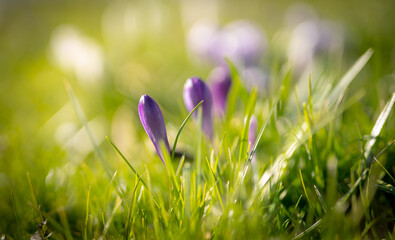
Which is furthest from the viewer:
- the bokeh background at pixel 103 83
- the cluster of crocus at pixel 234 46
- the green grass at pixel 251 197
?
the cluster of crocus at pixel 234 46

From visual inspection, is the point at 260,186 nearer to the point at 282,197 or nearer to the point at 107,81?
the point at 282,197

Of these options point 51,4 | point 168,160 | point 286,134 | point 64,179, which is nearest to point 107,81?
point 64,179

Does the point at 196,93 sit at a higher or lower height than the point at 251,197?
higher

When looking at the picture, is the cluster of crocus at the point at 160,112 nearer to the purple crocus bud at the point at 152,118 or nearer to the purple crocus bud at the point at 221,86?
the purple crocus bud at the point at 152,118

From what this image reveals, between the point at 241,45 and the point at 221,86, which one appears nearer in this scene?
the point at 221,86

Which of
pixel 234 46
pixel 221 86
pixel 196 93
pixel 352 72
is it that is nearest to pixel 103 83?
pixel 234 46

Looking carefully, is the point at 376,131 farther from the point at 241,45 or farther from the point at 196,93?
the point at 241,45

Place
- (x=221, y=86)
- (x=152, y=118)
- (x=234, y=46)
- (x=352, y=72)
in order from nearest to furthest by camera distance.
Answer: (x=152, y=118)
(x=352, y=72)
(x=221, y=86)
(x=234, y=46)

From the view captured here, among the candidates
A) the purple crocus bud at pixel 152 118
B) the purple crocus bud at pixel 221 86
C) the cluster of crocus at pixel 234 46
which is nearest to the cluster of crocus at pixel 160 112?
the purple crocus bud at pixel 152 118

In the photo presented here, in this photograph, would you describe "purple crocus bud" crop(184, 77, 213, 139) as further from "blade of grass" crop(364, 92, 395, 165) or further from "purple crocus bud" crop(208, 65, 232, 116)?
"blade of grass" crop(364, 92, 395, 165)
